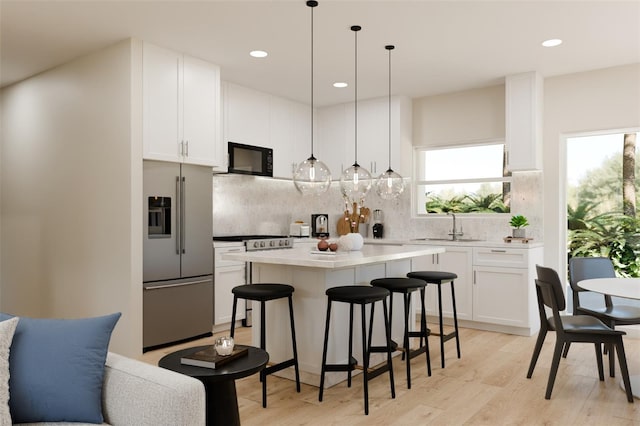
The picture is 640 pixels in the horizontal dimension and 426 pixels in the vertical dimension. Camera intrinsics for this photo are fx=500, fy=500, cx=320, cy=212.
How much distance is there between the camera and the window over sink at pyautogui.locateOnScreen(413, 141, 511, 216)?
18.8ft

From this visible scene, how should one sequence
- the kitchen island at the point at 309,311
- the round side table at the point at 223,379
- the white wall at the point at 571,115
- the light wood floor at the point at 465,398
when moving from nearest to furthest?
the round side table at the point at 223,379, the light wood floor at the point at 465,398, the kitchen island at the point at 309,311, the white wall at the point at 571,115

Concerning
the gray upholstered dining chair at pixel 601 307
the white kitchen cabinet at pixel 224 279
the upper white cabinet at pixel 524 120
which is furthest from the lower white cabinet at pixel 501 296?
the white kitchen cabinet at pixel 224 279

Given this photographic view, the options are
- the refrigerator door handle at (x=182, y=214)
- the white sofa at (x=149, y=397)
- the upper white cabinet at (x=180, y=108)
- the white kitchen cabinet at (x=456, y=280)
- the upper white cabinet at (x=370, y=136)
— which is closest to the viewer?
the white sofa at (x=149, y=397)

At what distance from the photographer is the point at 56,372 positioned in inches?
67.9

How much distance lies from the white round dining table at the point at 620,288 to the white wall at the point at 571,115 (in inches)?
71.4

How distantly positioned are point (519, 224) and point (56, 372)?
458 cm

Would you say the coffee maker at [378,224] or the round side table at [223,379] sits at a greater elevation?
the coffee maker at [378,224]

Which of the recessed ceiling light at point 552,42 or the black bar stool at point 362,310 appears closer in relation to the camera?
the black bar stool at point 362,310

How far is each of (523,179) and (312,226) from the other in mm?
2708

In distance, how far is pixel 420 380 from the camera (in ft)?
11.8

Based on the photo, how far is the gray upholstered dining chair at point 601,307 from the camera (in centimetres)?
349

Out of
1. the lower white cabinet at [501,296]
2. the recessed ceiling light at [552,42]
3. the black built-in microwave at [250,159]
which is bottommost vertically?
the lower white cabinet at [501,296]

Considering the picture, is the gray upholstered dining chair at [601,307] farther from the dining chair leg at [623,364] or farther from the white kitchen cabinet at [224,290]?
the white kitchen cabinet at [224,290]

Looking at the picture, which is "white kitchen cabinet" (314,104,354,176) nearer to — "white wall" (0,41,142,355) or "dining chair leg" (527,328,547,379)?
"white wall" (0,41,142,355)
